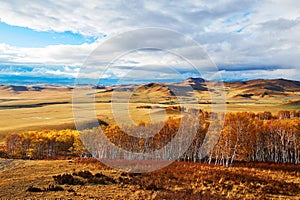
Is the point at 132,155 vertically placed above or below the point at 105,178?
below

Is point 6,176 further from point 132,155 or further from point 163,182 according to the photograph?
point 132,155

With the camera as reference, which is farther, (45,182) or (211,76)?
(45,182)

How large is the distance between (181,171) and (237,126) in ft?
61.1

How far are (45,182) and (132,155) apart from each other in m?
39.1

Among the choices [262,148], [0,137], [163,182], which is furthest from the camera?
[0,137]

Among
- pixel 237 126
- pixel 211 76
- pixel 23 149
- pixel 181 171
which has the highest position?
pixel 211 76

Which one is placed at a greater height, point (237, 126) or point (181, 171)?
point (237, 126)

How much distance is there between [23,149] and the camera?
78.1 metres

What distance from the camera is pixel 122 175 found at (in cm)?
3078

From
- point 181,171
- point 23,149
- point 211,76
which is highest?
point 211,76

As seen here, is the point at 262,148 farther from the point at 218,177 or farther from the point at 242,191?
the point at 242,191

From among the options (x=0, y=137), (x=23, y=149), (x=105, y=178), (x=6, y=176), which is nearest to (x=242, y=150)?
(x=105, y=178)

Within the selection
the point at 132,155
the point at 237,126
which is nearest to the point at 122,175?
the point at 237,126

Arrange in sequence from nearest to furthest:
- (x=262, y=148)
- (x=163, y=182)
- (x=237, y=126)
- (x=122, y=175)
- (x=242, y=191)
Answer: (x=242, y=191)
(x=163, y=182)
(x=122, y=175)
(x=237, y=126)
(x=262, y=148)
